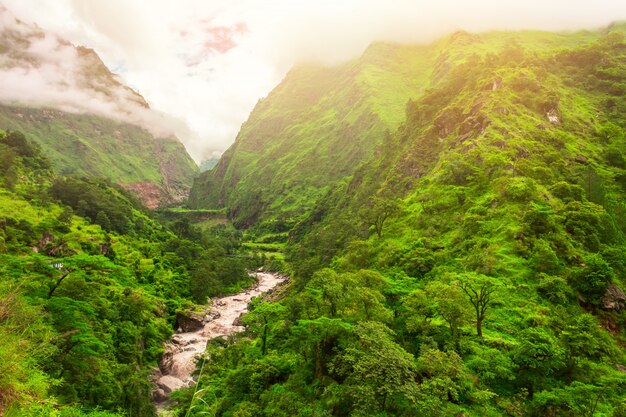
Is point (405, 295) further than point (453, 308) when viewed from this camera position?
Yes

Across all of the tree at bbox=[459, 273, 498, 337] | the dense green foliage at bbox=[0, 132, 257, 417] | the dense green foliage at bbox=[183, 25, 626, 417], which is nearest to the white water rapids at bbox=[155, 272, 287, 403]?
the dense green foliage at bbox=[0, 132, 257, 417]

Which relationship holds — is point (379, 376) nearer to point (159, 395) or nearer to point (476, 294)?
point (476, 294)

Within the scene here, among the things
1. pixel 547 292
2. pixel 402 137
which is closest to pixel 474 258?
pixel 547 292

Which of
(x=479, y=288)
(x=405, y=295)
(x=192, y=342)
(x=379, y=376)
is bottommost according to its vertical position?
(x=192, y=342)

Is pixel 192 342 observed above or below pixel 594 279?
below

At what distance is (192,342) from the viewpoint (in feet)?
262

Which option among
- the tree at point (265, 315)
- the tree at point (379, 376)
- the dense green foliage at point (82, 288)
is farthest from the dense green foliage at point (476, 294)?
the dense green foliage at point (82, 288)

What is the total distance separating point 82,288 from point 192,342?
38.3m

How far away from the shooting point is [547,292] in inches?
1668

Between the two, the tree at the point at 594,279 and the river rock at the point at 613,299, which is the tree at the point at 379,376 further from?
the river rock at the point at 613,299

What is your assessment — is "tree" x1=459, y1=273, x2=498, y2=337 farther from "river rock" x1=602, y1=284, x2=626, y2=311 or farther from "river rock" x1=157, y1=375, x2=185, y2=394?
"river rock" x1=157, y1=375, x2=185, y2=394

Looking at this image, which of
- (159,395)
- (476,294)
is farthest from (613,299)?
(159,395)

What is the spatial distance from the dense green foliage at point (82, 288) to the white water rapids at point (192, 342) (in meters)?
3.16

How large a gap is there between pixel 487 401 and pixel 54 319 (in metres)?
43.5
